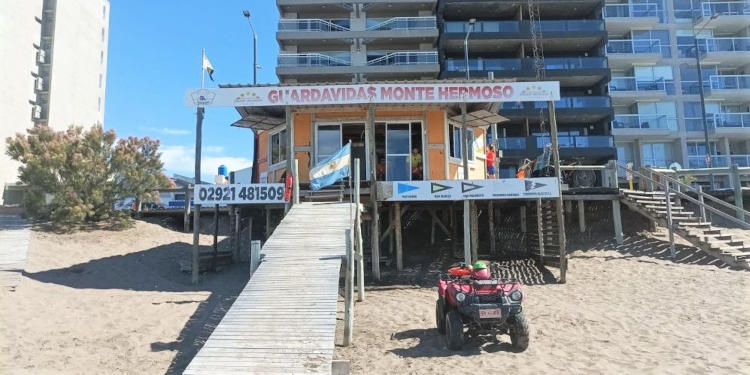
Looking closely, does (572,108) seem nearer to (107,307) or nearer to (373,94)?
(373,94)

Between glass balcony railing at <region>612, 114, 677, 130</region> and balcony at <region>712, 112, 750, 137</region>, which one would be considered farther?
glass balcony railing at <region>612, 114, 677, 130</region>

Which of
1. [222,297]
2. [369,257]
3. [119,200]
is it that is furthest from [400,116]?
[119,200]

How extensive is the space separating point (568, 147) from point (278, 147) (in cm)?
2425

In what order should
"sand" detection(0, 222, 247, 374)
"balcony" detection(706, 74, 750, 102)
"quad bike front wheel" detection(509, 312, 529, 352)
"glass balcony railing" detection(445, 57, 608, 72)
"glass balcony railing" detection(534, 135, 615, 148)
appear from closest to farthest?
"quad bike front wheel" detection(509, 312, 529, 352) < "sand" detection(0, 222, 247, 374) < "glass balcony railing" detection(534, 135, 615, 148) < "glass balcony railing" detection(445, 57, 608, 72) < "balcony" detection(706, 74, 750, 102)

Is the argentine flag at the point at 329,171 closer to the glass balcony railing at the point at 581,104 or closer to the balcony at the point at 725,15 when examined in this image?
the glass balcony railing at the point at 581,104

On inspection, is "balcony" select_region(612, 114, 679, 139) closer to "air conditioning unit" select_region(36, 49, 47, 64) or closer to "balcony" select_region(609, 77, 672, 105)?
"balcony" select_region(609, 77, 672, 105)

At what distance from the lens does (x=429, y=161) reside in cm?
1494

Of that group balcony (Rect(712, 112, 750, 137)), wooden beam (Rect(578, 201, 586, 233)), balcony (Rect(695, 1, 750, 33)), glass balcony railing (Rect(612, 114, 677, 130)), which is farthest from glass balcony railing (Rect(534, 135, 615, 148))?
wooden beam (Rect(578, 201, 586, 233))

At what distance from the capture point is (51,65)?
37250 mm

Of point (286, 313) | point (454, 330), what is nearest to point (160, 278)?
point (286, 313)

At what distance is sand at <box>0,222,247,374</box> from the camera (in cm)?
757

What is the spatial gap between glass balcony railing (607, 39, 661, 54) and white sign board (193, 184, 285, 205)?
3322cm

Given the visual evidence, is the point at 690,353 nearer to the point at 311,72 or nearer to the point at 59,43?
the point at 311,72

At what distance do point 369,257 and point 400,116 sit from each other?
169 inches
